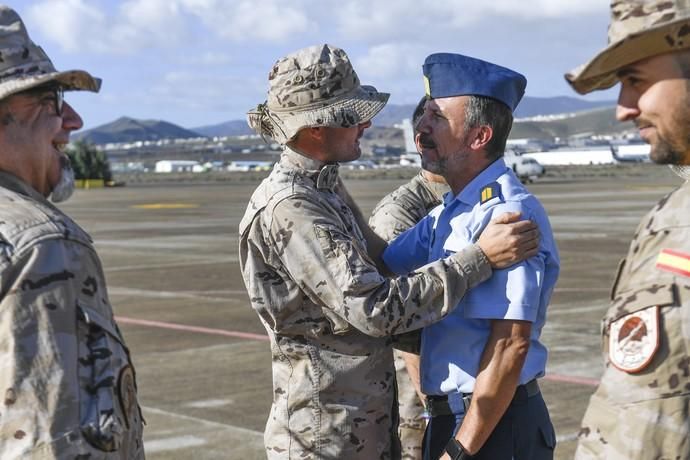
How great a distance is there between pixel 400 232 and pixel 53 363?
2.46 meters

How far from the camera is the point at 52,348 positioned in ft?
7.40

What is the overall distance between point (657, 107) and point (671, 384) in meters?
0.52

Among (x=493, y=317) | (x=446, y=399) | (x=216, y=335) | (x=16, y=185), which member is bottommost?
(x=216, y=335)

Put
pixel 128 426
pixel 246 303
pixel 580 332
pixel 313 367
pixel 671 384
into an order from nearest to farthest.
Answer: pixel 671 384 → pixel 128 426 → pixel 313 367 → pixel 580 332 → pixel 246 303

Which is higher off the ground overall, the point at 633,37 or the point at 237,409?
the point at 633,37

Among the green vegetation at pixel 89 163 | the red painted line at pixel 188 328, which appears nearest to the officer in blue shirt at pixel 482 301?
the red painted line at pixel 188 328

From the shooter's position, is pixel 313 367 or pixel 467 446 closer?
pixel 467 446

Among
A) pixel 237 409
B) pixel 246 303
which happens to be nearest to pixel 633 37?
pixel 237 409

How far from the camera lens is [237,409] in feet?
26.8

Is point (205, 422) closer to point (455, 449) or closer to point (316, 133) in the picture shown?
point (316, 133)

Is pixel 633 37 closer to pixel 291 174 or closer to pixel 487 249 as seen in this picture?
pixel 487 249

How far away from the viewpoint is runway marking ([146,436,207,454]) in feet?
23.6

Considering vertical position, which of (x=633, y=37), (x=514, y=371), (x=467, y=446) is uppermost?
(x=633, y=37)

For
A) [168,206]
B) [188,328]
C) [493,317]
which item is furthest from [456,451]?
[168,206]
